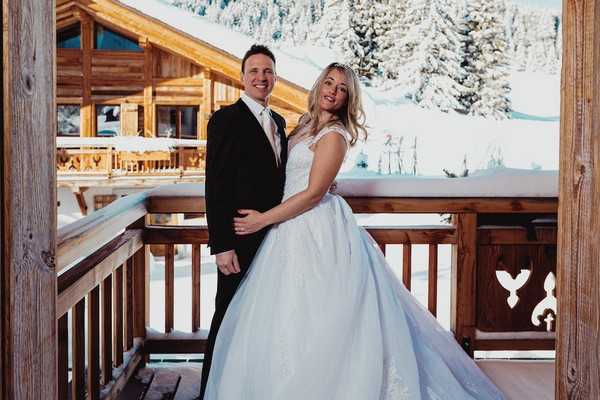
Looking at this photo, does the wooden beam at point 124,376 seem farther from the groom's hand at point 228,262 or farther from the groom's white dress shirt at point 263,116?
the groom's white dress shirt at point 263,116

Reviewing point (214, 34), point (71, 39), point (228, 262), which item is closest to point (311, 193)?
point (228, 262)

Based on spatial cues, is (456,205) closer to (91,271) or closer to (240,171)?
(240,171)


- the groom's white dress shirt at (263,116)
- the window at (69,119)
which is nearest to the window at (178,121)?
the window at (69,119)

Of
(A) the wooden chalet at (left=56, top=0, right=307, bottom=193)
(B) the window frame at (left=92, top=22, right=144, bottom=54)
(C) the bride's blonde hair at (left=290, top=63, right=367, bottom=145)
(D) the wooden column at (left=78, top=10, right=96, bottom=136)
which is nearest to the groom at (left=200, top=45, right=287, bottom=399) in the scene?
(C) the bride's blonde hair at (left=290, top=63, right=367, bottom=145)

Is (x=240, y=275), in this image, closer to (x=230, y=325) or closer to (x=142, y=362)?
(x=230, y=325)

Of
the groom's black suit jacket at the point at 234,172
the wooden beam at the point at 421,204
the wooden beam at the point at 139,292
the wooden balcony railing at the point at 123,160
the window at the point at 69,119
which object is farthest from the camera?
the window at the point at 69,119

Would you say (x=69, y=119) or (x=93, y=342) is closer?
(x=93, y=342)

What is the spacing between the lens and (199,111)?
12.3 m

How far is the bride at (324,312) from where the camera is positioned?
7.10 feet

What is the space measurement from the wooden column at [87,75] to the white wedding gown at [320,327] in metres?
10.7

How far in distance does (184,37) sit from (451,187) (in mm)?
9078

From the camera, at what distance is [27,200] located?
1.29 meters

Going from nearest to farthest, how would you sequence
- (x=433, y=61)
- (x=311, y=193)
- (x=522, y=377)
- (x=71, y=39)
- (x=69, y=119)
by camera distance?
(x=311, y=193), (x=522, y=377), (x=71, y=39), (x=69, y=119), (x=433, y=61)

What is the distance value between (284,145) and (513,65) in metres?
27.3
